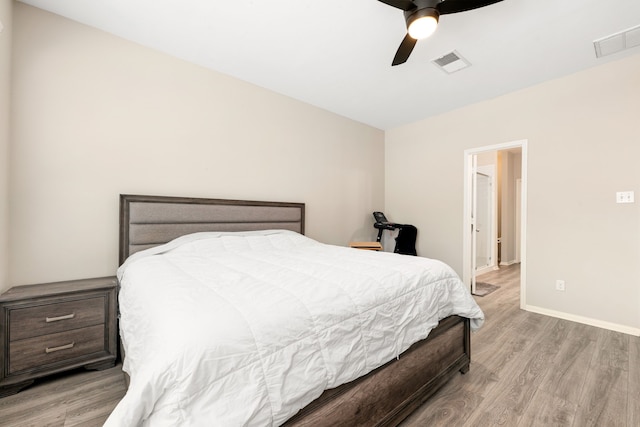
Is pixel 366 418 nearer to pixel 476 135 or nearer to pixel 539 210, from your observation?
pixel 539 210

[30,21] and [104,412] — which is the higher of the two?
[30,21]

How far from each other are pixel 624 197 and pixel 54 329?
4.82 meters

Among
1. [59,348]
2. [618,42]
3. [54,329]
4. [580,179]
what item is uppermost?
[618,42]

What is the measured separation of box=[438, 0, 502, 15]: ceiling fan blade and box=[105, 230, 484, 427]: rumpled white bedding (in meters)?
1.63

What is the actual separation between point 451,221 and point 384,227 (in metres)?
0.95

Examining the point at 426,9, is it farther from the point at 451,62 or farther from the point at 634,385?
the point at 634,385

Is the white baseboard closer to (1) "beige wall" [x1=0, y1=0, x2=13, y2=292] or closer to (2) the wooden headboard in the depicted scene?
(2) the wooden headboard

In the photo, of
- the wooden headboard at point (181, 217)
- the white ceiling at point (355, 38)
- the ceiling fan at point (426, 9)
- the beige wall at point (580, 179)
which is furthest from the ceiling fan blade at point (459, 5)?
the wooden headboard at point (181, 217)

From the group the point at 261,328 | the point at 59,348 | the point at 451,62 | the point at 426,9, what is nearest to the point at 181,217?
the point at 59,348

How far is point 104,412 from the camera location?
62.3 inches

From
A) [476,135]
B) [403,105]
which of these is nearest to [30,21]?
[403,105]

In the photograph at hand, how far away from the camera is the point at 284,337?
0.99 metres

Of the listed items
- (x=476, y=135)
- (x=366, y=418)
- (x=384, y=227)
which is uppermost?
(x=476, y=135)

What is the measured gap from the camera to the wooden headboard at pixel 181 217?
2.35m
